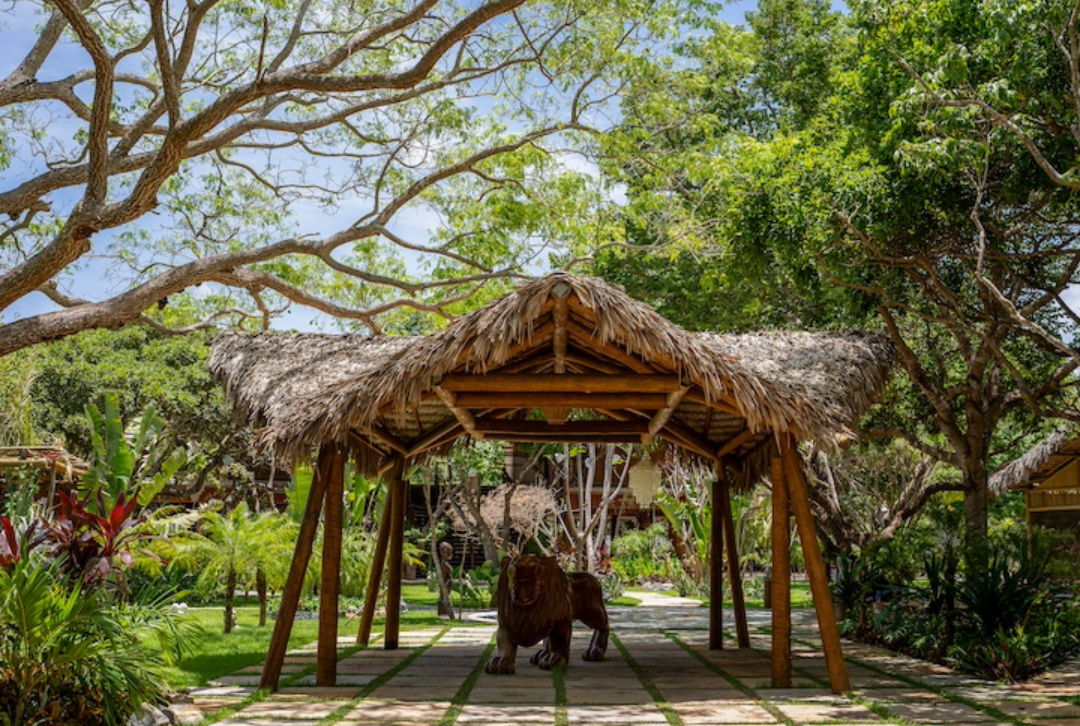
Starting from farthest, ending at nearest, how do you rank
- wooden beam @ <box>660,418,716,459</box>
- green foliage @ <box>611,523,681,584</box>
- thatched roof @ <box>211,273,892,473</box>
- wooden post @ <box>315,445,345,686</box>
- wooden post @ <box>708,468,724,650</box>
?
green foliage @ <box>611,523,681,584</box> → wooden post @ <box>708,468,724,650</box> → wooden beam @ <box>660,418,716,459</box> → wooden post @ <box>315,445,345,686</box> → thatched roof @ <box>211,273,892,473</box>

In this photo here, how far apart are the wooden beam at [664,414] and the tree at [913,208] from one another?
2.48 m

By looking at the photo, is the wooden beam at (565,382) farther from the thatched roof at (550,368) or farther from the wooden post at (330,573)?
the wooden post at (330,573)

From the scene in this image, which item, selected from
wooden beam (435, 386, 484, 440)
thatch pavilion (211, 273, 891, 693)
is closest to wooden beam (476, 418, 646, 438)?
thatch pavilion (211, 273, 891, 693)

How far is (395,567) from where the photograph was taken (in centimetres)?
992

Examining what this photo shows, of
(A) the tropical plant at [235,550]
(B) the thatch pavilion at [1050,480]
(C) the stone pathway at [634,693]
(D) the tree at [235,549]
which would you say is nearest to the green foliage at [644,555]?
(B) the thatch pavilion at [1050,480]

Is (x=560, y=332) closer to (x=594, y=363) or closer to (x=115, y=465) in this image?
(x=594, y=363)

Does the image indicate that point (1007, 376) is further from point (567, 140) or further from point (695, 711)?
point (695, 711)

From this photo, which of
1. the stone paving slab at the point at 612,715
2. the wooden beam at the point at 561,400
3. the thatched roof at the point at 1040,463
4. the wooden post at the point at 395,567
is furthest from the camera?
the thatched roof at the point at 1040,463

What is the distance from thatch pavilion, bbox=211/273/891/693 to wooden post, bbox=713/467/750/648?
1.4 inches

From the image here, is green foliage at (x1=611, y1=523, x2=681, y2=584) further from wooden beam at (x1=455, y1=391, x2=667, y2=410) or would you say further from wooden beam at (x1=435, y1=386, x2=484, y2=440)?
wooden beam at (x1=455, y1=391, x2=667, y2=410)

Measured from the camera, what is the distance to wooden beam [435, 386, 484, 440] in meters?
7.12

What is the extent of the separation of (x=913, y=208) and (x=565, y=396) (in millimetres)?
3829

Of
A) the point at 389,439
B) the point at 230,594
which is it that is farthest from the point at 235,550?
the point at 389,439

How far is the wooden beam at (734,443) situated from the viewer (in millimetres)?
8477
